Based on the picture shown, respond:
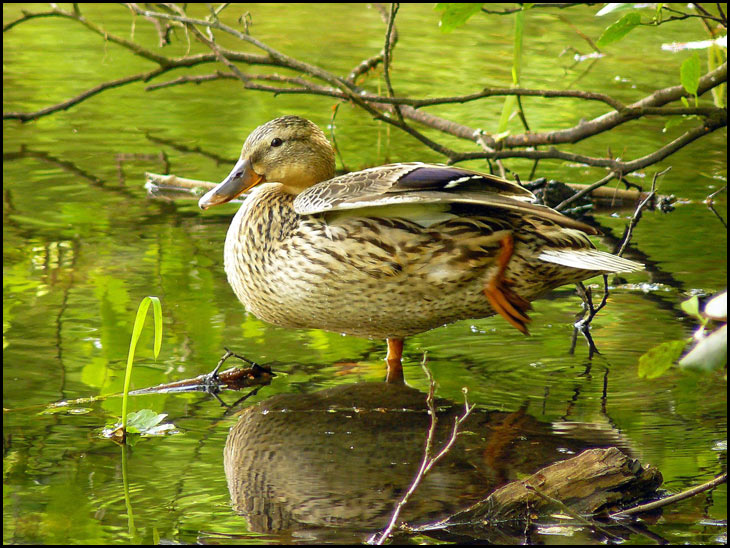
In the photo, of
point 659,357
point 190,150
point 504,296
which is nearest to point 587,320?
point 504,296

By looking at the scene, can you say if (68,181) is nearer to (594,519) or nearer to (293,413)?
(293,413)

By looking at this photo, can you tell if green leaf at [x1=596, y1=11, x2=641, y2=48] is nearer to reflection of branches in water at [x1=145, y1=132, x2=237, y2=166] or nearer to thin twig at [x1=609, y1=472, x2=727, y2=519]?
thin twig at [x1=609, y1=472, x2=727, y2=519]

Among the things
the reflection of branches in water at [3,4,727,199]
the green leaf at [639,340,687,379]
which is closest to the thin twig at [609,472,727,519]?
the green leaf at [639,340,687,379]

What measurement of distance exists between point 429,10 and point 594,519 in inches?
439

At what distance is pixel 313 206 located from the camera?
14.1 feet

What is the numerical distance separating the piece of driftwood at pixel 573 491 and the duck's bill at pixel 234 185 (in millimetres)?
2290

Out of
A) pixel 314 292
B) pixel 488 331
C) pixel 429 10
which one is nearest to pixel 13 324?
pixel 314 292

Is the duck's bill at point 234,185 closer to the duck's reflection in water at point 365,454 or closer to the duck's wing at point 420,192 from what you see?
the duck's wing at point 420,192

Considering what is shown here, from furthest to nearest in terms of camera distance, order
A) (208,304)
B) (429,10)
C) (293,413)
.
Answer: (429,10) < (208,304) < (293,413)

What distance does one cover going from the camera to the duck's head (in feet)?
16.6

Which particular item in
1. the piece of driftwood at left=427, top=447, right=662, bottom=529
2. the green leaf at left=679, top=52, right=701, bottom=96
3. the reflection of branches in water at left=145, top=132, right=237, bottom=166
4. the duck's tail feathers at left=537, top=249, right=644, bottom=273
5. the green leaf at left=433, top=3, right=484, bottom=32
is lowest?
the reflection of branches in water at left=145, top=132, right=237, bottom=166

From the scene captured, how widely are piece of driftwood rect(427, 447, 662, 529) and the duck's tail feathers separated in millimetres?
944

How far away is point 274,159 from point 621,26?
1.84 meters

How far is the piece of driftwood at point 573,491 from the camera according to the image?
3264mm
